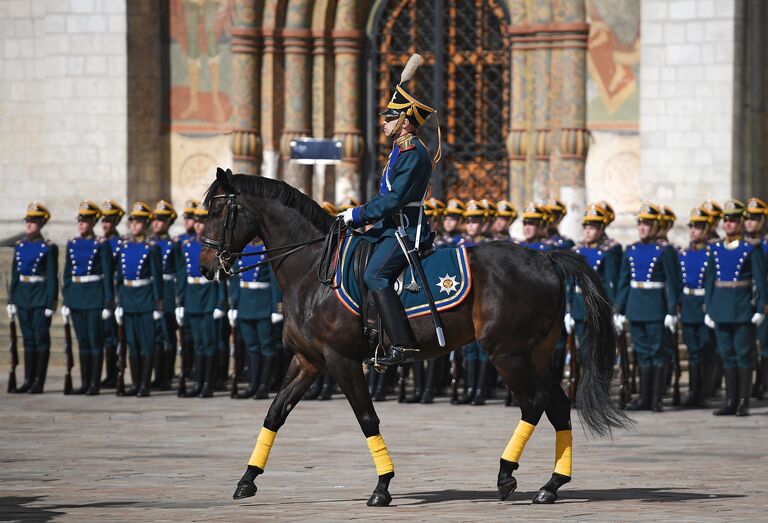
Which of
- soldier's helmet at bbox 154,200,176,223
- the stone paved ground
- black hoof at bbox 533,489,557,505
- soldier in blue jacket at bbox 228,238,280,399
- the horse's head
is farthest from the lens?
soldier's helmet at bbox 154,200,176,223

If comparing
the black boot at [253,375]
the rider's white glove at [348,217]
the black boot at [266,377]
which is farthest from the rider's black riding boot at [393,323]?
the black boot at [253,375]

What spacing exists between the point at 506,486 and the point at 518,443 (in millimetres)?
336

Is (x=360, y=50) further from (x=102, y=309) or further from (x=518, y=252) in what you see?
(x=518, y=252)

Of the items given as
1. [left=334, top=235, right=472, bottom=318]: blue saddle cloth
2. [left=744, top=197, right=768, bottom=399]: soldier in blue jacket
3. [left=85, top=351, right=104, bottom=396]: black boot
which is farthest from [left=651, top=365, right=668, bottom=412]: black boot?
[left=334, top=235, right=472, bottom=318]: blue saddle cloth

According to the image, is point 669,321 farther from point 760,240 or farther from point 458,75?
point 458,75

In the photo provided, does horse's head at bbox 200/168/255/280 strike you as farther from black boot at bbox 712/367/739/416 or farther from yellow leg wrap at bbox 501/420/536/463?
black boot at bbox 712/367/739/416

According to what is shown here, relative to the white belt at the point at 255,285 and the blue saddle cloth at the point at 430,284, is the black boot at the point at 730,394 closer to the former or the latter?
the white belt at the point at 255,285

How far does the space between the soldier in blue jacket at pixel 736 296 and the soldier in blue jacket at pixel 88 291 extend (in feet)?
18.8

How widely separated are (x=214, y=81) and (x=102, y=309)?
592 centimetres

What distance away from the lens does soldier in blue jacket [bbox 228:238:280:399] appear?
1688 centimetres

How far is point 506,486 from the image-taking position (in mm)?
10016

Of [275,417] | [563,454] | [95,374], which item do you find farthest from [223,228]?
[95,374]

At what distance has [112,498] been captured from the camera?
1005 cm

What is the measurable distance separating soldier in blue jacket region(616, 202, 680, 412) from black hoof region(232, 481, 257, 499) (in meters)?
6.26
